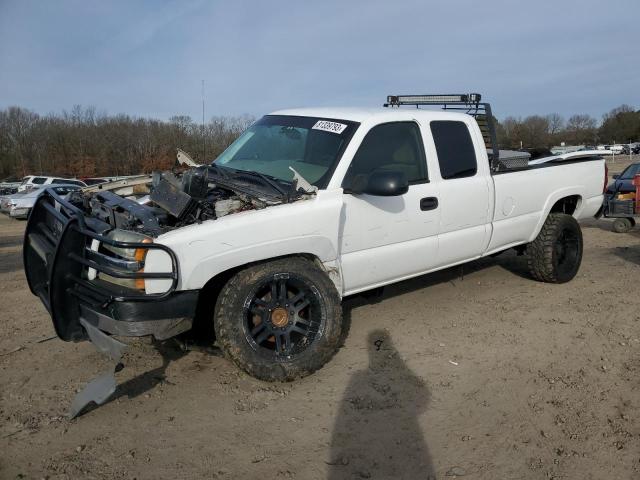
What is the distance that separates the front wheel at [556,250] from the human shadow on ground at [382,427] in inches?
104

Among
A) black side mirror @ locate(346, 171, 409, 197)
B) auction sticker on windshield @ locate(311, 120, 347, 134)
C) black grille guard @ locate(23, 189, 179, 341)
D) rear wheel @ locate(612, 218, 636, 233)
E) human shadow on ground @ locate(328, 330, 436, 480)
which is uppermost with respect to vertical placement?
auction sticker on windshield @ locate(311, 120, 347, 134)

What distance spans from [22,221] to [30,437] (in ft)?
63.8

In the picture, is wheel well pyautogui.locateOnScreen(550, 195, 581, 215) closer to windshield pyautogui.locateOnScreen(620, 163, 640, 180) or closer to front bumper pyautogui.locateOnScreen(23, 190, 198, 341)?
front bumper pyautogui.locateOnScreen(23, 190, 198, 341)

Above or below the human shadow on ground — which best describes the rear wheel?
above

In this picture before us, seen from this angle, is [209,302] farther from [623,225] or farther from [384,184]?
[623,225]

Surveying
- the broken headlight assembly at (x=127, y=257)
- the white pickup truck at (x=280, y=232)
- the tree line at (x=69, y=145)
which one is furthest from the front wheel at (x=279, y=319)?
the tree line at (x=69, y=145)

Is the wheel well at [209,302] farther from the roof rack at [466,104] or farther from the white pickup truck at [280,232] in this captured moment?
the roof rack at [466,104]

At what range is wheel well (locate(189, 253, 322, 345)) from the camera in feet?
12.4

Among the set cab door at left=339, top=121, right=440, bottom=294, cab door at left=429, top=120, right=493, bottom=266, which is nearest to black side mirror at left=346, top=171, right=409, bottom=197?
cab door at left=339, top=121, right=440, bottom=294

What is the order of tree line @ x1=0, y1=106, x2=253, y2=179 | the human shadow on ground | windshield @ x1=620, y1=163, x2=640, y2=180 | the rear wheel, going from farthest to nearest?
1. tree line @ x1=0, y1=106, x2=253, y2=179
2. windshield @ x1=620, y1=163, x2=640, y2=180
3. the rear wheel
4. the human shadow on ground

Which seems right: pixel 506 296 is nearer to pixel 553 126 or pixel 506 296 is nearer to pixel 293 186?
pixel 293 186

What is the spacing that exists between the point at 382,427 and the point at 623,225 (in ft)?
31.7

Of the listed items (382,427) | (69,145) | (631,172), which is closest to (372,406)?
(382,427)

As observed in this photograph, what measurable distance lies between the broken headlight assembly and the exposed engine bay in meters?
0.08
